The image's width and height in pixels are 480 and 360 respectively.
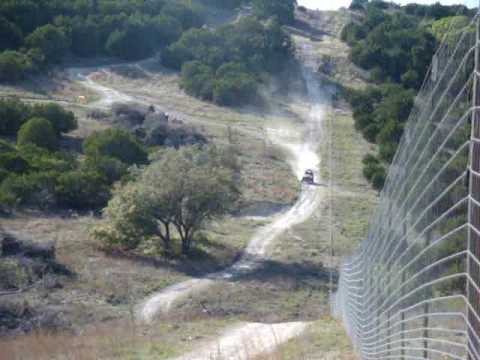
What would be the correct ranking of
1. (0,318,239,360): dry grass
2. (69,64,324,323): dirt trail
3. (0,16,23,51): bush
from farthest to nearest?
(0,16,23,51): bush → (69,64,324,323): dirt trail → (0,318,239,360): dry grass

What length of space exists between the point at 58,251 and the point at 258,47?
1837 inches

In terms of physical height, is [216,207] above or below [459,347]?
below

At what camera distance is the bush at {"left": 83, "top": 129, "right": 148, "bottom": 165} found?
4275 cm

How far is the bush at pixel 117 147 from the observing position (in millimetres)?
42750

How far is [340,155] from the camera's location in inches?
1901

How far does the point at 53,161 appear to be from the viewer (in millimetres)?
39531

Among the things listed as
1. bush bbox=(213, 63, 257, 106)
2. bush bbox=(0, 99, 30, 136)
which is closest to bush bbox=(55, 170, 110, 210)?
bush bbox=(0, 99, 30, 136)

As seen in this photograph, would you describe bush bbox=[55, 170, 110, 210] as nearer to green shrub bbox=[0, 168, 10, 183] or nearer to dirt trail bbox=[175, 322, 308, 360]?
green shrub bbox=[0, 168, 10, 183]

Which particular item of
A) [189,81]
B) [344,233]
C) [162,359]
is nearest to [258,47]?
[189,81]

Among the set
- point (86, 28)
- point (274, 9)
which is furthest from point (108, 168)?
point (274, 9)

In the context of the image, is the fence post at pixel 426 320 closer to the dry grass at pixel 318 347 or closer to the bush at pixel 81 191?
the dry grass at pixel 318 347

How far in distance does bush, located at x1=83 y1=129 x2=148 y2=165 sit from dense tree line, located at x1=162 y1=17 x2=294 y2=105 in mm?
16878

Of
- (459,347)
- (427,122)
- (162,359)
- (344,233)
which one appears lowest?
(344,233)

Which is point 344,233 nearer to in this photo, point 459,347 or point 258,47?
point 459,347
